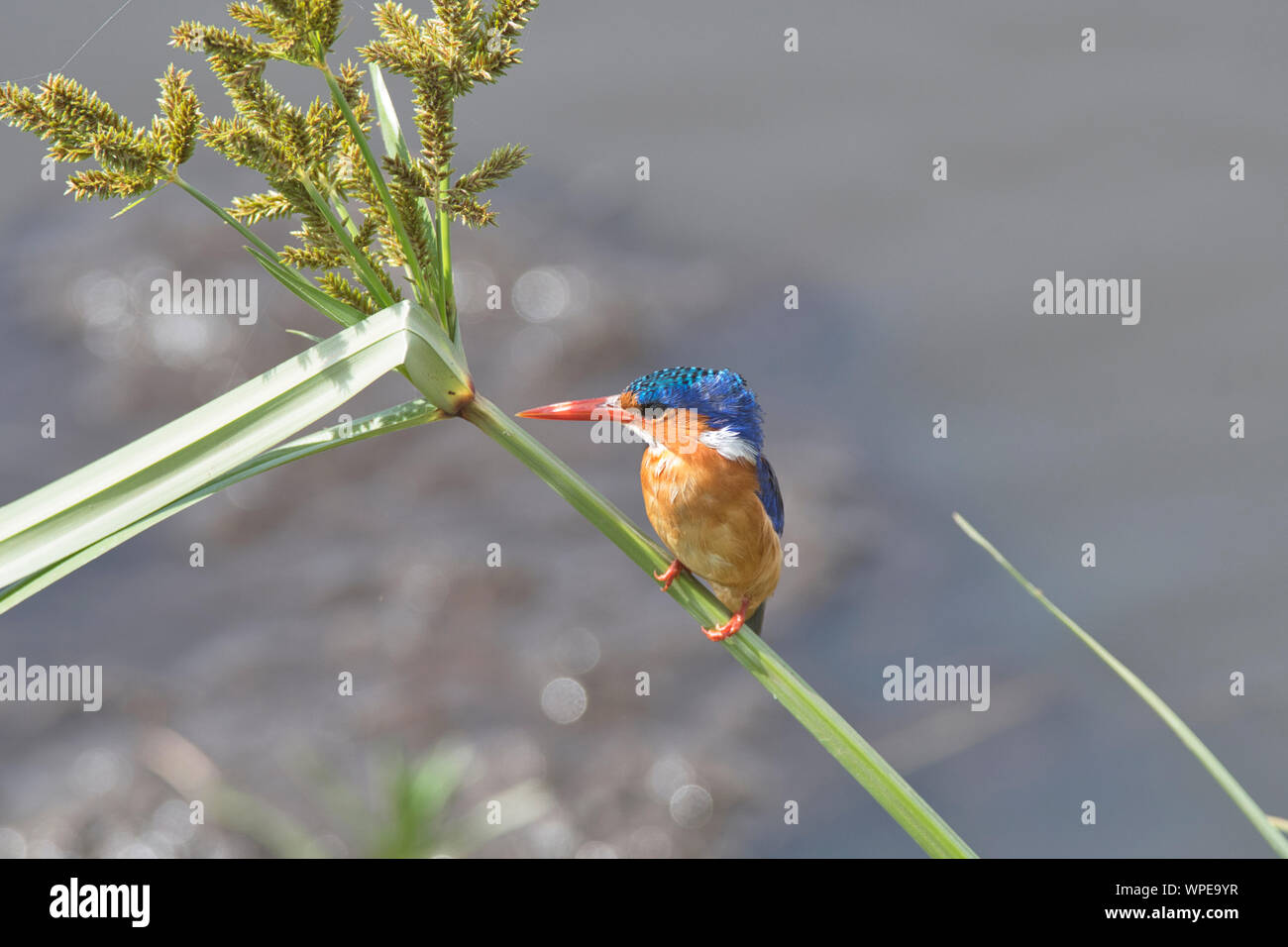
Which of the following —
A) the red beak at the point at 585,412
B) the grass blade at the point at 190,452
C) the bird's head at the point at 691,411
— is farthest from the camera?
the bird's head at the point at 691,411

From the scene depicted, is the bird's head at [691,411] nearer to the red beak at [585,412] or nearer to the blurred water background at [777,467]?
the red beak at [585,412]

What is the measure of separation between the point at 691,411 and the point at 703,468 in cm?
10

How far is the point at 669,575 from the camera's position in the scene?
1.71 meters

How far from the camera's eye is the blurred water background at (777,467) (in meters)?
5.53

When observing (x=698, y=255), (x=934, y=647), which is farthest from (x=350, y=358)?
(x=698, y=255)

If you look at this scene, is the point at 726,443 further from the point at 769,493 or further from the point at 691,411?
the point at 769,493

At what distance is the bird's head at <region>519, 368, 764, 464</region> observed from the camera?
69.1 inches

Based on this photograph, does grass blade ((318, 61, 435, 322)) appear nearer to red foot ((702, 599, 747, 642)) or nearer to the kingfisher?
the kingfisher

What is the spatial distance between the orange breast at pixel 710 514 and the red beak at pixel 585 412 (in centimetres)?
14

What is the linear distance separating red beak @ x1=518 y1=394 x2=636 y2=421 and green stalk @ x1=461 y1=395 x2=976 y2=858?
2.9 inches

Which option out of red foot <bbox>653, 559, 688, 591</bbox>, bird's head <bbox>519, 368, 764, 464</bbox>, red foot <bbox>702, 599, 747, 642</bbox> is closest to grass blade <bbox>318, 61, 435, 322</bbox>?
bird's head <bbox>519, 368, 764, 464</bbox>

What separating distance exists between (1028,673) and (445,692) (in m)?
3.46

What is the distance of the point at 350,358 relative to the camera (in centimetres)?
131

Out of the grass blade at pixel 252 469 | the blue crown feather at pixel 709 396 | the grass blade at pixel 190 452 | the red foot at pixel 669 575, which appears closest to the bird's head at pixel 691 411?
the blue crown feather at pixel 709 396
